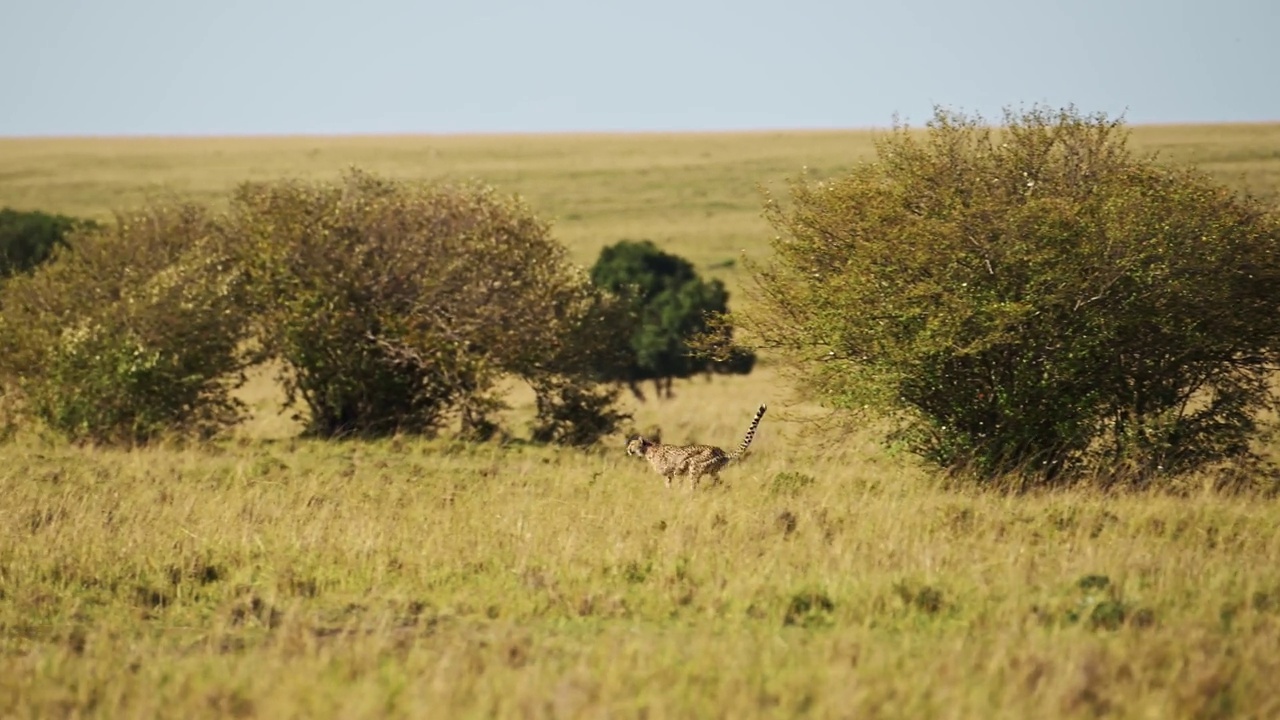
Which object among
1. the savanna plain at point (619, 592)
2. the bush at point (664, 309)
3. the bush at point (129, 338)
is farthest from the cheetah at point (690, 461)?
the bush at point (664, 309)

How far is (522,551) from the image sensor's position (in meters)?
11.9

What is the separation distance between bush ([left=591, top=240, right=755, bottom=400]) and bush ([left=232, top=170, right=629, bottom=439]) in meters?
23.5

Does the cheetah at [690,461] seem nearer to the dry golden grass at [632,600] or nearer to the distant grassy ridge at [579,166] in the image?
the dry golden grass at [632,600]

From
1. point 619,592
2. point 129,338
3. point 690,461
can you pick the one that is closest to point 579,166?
point 129,338

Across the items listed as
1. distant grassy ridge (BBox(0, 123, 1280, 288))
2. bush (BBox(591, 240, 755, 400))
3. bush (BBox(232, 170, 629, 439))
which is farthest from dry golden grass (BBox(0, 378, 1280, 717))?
distant grassy ridge (BBox(0, 123, 1280, 288))

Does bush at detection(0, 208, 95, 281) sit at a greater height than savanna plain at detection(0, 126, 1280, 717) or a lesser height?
lesser

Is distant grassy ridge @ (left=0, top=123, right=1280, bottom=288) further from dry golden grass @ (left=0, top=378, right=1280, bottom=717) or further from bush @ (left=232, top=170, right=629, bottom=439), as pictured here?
dry golden grass @ (left=0, top=378, right=1280, bottom=717)

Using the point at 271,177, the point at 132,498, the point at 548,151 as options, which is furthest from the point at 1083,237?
the point at 548,151

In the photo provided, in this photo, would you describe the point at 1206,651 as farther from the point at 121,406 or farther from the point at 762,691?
the point at 121,406

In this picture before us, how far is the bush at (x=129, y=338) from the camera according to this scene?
23500mm

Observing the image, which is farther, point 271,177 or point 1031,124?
point 271,177

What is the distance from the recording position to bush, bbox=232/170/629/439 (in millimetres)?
24078

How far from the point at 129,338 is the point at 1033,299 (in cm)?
1458

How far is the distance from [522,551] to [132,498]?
533 cm
